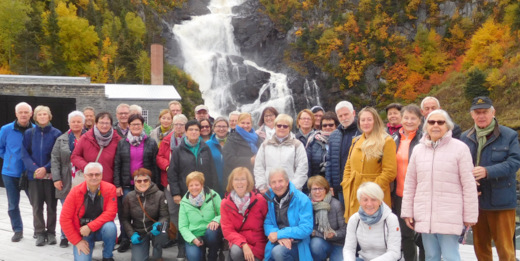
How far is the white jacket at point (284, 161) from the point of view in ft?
16.0

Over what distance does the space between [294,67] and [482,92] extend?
18110mm

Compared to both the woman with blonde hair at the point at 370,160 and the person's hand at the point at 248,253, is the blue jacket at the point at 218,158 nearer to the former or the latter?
the person's hand at the point at 248,253

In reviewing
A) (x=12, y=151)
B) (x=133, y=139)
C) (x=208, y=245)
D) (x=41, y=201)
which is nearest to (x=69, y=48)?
(x=12, y=151)

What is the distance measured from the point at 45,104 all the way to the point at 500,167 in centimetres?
1162

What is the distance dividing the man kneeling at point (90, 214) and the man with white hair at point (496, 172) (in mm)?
4086

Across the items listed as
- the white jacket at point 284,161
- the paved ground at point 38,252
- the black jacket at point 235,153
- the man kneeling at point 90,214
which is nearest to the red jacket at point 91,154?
the man kneeling at point 90,214

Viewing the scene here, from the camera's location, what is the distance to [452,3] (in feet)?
120

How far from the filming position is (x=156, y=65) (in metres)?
28.1

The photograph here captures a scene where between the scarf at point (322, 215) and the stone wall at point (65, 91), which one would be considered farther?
the stone wall at point (65, 91)

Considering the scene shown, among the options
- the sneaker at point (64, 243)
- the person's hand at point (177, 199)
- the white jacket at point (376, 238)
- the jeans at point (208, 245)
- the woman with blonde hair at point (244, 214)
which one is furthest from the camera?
the sneaker at point (64, 243)

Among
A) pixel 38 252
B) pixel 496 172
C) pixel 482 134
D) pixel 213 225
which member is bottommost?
pixel 38 252

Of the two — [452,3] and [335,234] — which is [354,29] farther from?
[335,234]

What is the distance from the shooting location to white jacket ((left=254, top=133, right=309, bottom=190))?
487 centimetres

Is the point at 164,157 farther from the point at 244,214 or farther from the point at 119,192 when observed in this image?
the point at 244,214
